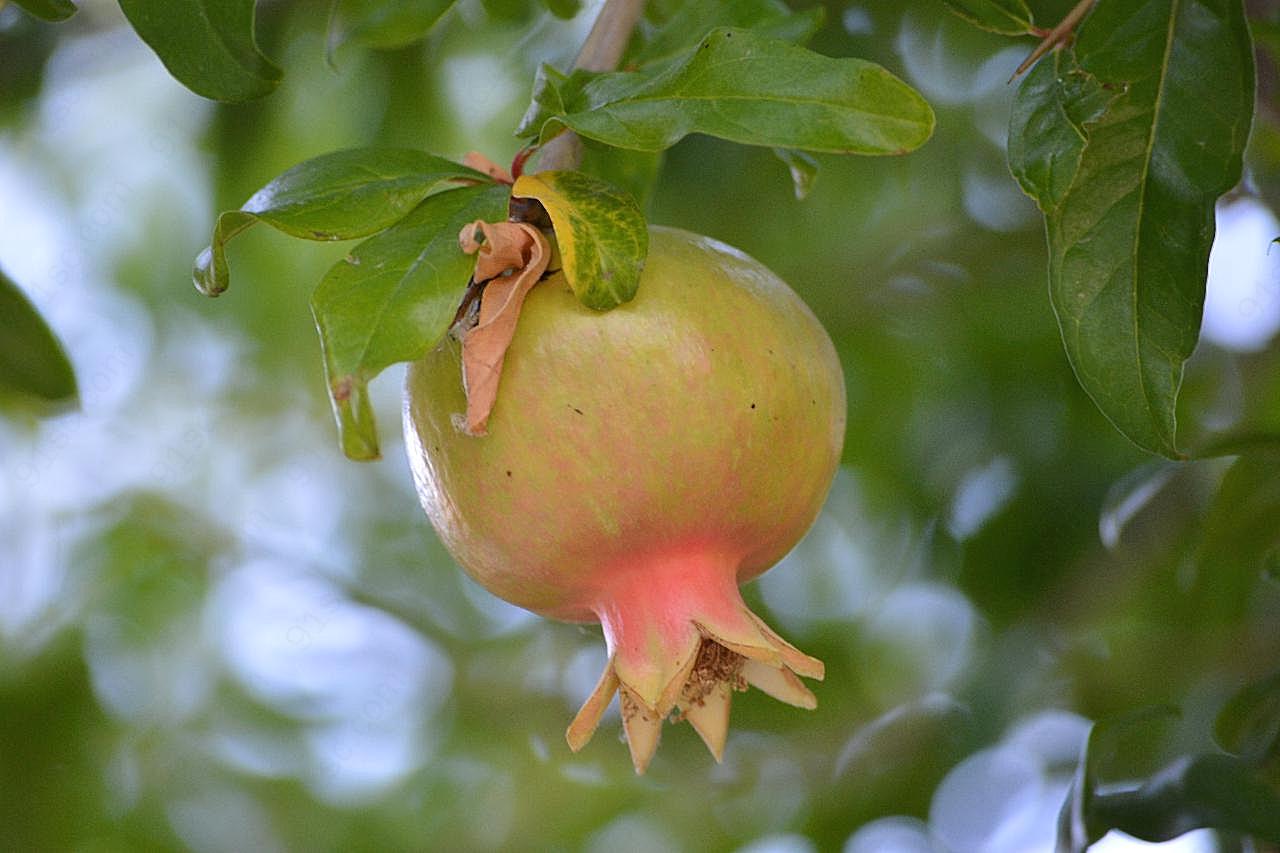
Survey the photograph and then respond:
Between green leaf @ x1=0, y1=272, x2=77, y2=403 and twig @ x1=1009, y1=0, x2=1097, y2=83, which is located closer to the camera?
twig @ x1=1009, y1=0, x2=1097, y2=83

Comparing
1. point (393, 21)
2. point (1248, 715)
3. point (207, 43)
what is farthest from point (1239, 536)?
point (207, 43)

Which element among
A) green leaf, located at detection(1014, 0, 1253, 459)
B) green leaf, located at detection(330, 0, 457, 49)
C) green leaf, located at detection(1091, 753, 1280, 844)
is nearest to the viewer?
green leaf, located at detection(1014, 0, 1253, 459)

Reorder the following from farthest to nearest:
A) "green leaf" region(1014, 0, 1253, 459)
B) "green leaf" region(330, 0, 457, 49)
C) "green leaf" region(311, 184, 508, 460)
A: 1. "green leaf" region(330, 0, 457, 49)
2. "green leaf" region(1014, 0, 1253, 459)
3. "green leaf" region(311, 184, 508, 460)

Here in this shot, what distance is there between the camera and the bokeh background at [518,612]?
74.7 inches

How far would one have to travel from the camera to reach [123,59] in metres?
1.99

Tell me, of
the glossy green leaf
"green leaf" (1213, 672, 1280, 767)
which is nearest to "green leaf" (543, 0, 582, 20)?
the glossy green leaf

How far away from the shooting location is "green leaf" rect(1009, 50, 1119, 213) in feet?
3.03

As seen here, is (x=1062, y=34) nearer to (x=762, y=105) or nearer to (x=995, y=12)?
(x=995, y=12)

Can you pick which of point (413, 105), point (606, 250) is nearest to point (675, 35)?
point (606, 250)

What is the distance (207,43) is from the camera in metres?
0.96

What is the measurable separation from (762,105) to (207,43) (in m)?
0.41

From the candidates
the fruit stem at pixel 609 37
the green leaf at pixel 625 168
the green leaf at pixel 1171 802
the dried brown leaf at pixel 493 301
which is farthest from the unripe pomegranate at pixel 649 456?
the green leaf at pixel 1171 802

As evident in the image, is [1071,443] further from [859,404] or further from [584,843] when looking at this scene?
[584,843]

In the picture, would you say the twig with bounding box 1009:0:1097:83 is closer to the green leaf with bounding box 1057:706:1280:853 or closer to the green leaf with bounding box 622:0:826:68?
the green leaf with bounding box 622:0:826:68
